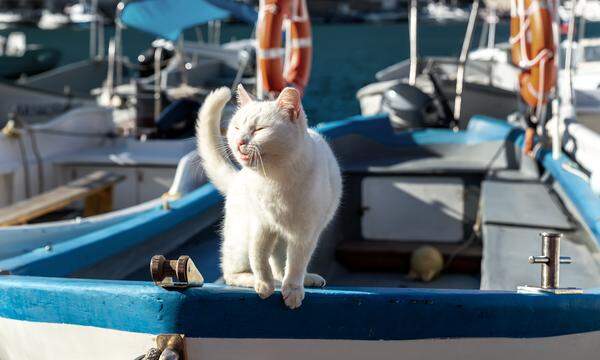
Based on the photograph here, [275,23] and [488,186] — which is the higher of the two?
[275,23]

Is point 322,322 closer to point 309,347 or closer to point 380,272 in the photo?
point 309,347

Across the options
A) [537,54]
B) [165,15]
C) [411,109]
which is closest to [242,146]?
[537,54]

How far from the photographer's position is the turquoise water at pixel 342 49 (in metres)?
33.4

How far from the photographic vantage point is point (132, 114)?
1441 centimetres

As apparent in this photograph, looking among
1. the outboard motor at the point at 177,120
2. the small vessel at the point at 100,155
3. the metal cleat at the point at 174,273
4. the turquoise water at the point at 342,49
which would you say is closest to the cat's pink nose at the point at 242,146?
the metal cleat at the point at 174,273

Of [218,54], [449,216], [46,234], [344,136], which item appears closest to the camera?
[46,234]

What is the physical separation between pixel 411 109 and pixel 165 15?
3.68m

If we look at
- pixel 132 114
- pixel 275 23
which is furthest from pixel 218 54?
pixel 275 23

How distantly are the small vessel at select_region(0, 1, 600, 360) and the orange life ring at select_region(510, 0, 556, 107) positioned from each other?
477mm

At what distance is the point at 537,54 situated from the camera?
9.23 metres

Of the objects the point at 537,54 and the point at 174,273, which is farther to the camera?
the point at 537,54

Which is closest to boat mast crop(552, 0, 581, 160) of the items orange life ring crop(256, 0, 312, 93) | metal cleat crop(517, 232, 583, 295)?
orange life ring crop(256, 0, 312, 93)

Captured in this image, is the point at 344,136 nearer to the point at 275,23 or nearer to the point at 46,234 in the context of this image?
the point at 275,23

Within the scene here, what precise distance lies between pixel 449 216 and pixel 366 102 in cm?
682
